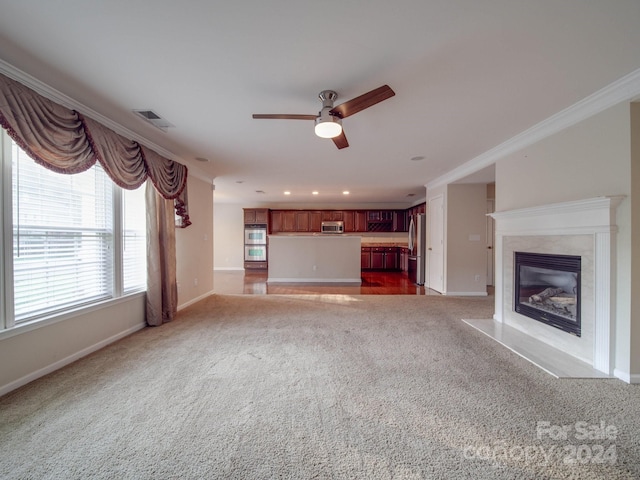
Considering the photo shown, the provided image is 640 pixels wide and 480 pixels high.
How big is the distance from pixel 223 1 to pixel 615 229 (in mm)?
3178

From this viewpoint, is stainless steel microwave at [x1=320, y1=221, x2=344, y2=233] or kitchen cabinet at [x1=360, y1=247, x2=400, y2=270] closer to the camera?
kitchen cabinet at [x1=360, y1=247, x2=400, y2=270]

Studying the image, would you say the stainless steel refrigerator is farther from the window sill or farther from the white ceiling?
the window sill

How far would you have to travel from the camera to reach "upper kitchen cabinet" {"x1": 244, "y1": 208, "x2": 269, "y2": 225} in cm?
865

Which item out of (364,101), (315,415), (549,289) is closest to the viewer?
(315,415)

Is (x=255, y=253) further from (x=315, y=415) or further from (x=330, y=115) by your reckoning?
(x=315, y=415)

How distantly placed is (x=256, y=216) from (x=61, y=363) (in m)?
6.70

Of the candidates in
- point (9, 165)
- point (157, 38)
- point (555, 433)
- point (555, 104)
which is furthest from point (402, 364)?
point (9, 165)

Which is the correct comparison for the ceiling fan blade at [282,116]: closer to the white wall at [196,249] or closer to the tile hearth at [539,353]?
the white wall at [196,249]

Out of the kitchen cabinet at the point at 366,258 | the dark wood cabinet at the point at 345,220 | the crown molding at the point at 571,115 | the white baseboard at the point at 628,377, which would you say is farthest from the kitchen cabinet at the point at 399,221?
the white baseboard at the point at 628,377

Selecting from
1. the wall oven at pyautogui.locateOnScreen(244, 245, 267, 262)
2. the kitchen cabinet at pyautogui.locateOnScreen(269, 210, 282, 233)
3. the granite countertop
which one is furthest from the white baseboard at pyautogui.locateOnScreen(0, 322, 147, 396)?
the granite countertop

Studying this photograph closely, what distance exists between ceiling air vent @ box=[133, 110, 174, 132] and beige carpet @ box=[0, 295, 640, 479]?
7.65 feet

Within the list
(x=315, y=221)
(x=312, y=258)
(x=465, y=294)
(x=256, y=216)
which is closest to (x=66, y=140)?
(x=312, y=258)

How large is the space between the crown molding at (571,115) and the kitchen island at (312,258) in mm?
3604

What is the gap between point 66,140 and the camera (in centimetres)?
207
